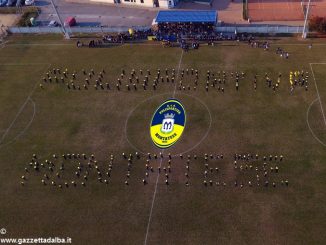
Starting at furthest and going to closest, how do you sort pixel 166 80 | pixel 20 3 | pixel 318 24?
1. pixel 20 3
2. pixel 318 24
3. pixel 166 80

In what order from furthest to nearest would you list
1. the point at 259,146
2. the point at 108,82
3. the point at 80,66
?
1. the point at 80,66
2. the point at 108,82
3. the point at 259,146

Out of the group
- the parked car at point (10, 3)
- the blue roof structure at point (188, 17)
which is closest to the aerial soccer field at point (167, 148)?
the blue roof structure at point (188, 17)

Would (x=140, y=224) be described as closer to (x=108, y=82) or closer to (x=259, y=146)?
(x=259, y=146)


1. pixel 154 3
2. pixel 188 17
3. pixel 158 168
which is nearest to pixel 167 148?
pixel 158 168

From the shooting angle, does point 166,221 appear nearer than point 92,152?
Yes

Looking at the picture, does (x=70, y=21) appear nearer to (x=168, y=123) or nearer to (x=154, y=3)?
(x=154, y=3)

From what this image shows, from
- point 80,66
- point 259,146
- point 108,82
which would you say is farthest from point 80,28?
point 259,146

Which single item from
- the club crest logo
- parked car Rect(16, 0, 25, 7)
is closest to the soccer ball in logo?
the club crest logo
